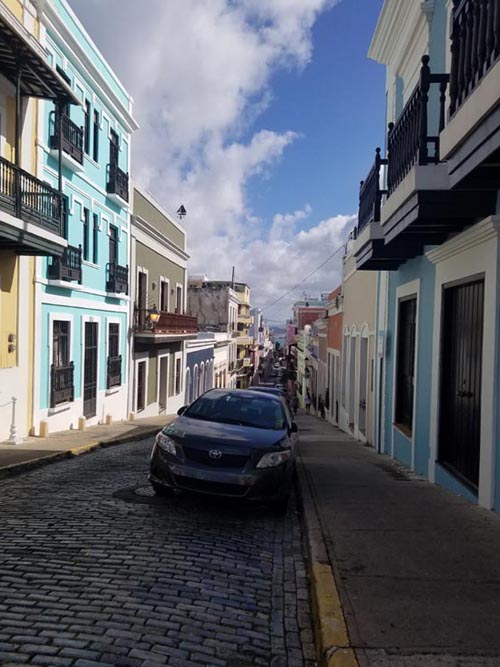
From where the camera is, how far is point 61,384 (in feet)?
46.2

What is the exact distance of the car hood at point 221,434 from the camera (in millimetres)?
6137

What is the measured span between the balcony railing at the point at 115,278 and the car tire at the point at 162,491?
11898 mm

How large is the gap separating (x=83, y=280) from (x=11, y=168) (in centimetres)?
568

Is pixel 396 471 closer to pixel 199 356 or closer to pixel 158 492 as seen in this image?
pixel 158 492

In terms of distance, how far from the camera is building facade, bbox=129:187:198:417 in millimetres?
20359

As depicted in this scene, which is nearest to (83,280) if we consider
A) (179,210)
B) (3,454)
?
(3,454)

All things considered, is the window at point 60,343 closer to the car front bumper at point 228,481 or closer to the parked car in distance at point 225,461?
the parked car in distance at point 225,461

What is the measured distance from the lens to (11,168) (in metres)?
10.0

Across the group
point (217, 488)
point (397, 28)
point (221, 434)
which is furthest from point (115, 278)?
point (217, 488)

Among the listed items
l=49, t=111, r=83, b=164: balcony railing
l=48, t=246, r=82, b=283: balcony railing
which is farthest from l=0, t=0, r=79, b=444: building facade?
l=48, t=246, r=82, b=283: balcony railing

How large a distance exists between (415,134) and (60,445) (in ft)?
27.3

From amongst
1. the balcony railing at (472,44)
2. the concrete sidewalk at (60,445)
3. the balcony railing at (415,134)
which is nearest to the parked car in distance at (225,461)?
the concrete sidewalk at (60,445)

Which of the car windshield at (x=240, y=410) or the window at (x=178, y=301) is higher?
the window at (x=178, y=301)

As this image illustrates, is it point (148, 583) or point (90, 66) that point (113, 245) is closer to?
point (90, 66)
